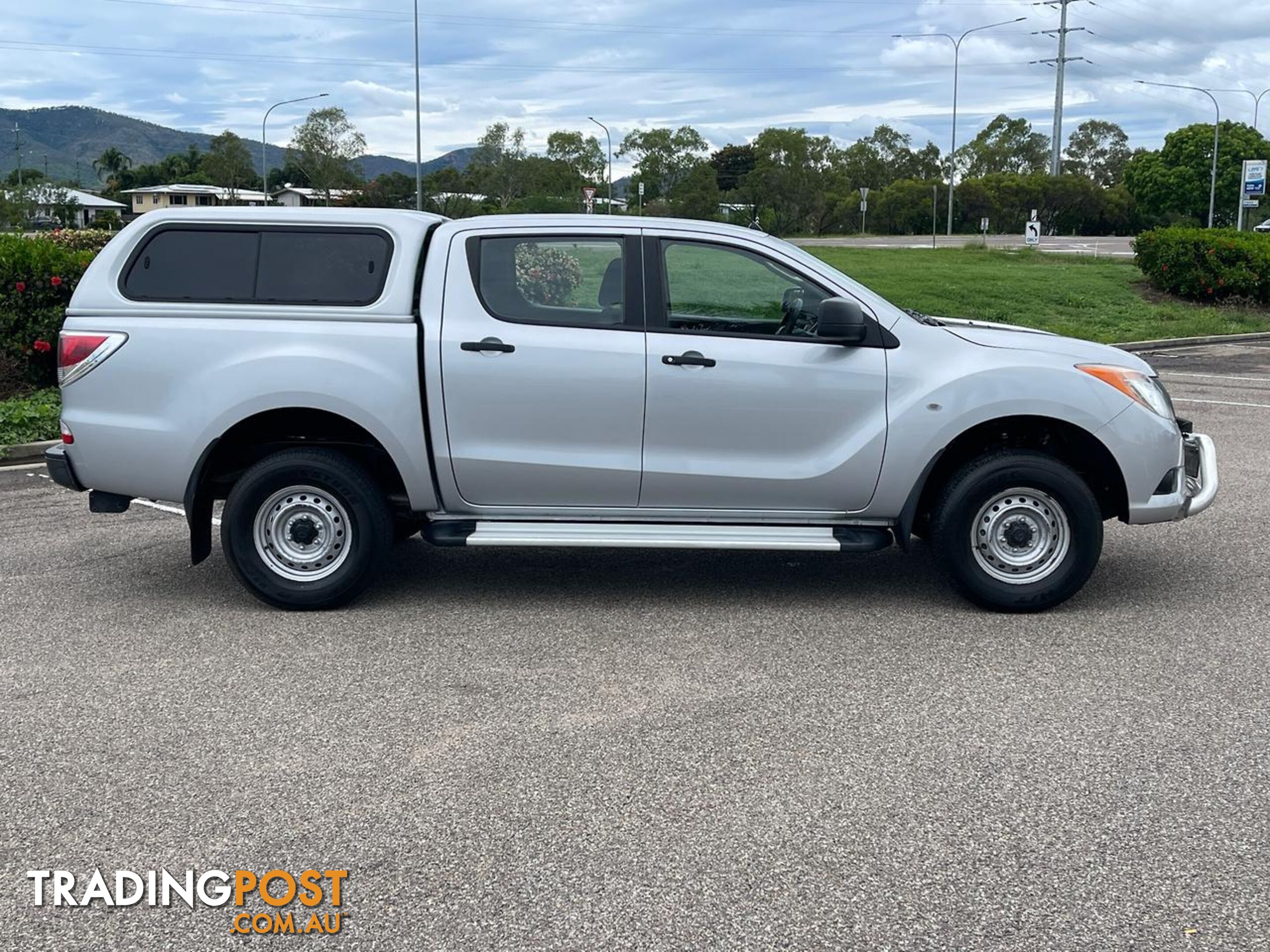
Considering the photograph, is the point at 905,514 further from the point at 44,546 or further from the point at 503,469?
the point at 44,546

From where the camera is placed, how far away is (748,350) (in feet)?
20.7

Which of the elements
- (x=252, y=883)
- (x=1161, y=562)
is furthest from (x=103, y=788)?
(x=1161, y=562)

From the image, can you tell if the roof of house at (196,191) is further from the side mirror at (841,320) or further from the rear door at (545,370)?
the side mirror at (841,320)

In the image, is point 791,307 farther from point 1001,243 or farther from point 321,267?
point 1001,243

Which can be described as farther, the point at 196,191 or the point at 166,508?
the point at 196,191

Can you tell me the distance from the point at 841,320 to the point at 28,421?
8.09 metres

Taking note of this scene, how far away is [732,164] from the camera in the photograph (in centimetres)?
9988

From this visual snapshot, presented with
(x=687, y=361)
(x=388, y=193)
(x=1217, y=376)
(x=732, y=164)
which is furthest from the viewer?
(x=732, y=164)

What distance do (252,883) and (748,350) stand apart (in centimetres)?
351

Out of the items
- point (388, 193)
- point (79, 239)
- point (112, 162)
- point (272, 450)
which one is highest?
point (112, 162)

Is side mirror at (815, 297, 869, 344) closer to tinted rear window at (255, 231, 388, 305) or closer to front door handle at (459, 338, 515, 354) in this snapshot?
front door handle at (459, 338, 515, 354)

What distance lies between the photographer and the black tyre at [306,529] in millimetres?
6375

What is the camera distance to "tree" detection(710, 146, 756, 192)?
9669 cm

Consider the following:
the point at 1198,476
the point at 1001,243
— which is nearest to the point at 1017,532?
the point at 1198,476
